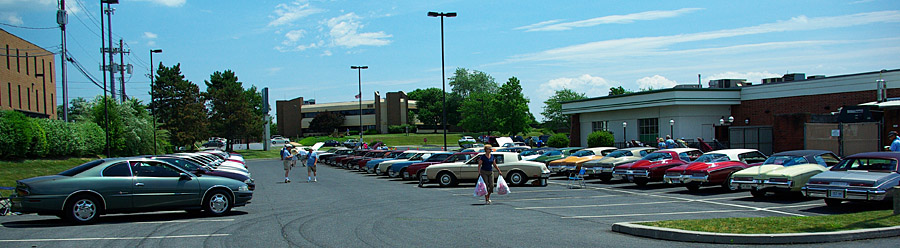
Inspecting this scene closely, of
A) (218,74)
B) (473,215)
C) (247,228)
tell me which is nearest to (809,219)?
A: (473,215)

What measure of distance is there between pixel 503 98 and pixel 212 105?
35.1 metres

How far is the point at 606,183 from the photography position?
855 inches

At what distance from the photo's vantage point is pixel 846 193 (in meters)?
12.2

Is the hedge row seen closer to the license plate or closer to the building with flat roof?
the building with flat roof

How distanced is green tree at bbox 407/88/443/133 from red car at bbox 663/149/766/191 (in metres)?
94.7

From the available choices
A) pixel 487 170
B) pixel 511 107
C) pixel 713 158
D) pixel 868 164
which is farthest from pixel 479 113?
pixel 868 164

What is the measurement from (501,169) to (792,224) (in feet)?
38.6

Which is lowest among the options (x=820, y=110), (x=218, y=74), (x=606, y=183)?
(x=606, y=183)

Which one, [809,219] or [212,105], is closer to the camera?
[809,219]

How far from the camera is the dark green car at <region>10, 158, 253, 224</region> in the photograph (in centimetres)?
1152

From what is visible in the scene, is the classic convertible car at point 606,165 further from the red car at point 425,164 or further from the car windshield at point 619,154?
the red car at point 425,164

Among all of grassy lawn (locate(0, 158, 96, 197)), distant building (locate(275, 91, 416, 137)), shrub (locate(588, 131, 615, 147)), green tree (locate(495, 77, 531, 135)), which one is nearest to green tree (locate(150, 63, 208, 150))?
grassy lawn (locate(0, 158, 96, 197))

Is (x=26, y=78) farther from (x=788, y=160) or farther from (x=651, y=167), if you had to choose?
(x=788, y=160)

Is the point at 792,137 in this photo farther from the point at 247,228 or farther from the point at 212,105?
the point at 212,105
